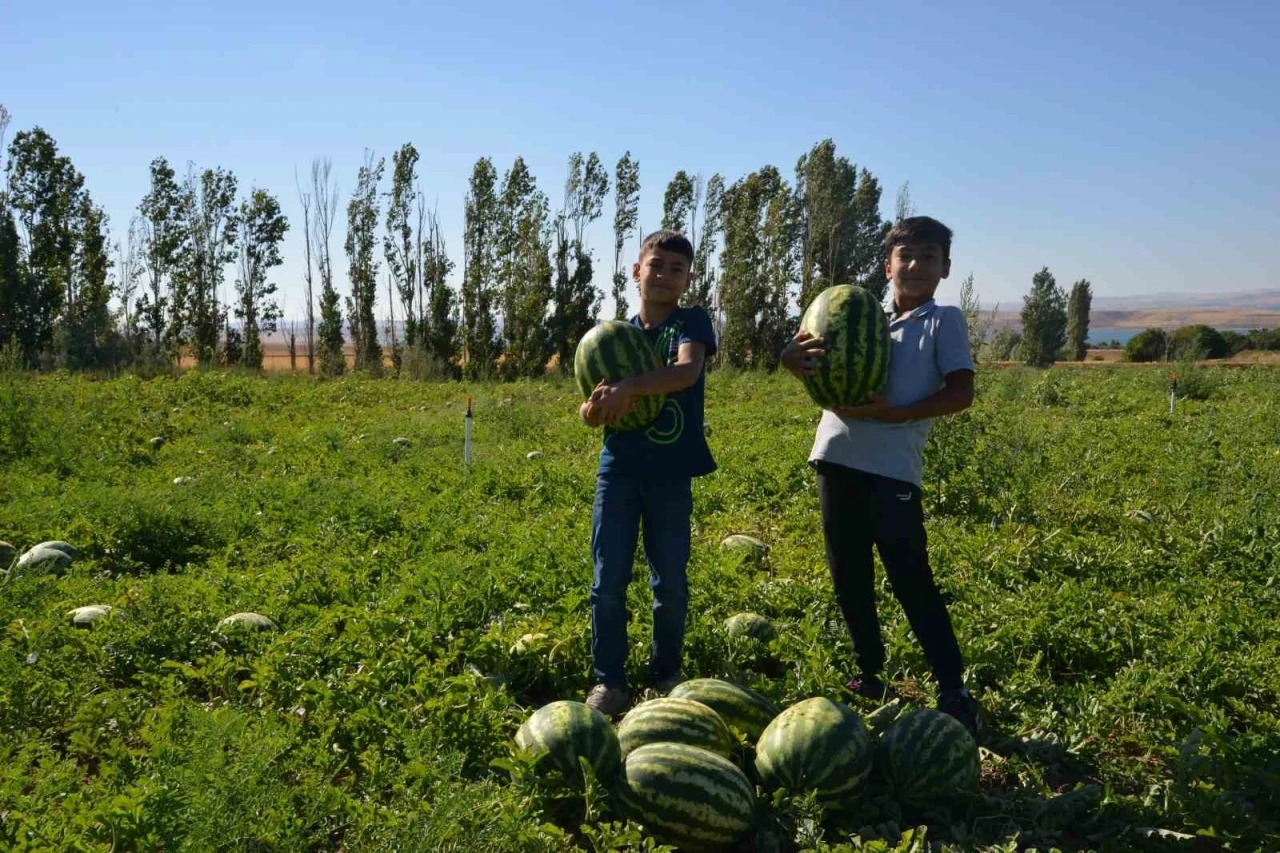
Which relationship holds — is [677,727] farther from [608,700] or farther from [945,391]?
[945,391]

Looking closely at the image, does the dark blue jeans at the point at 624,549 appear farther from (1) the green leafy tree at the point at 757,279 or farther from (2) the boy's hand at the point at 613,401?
(1) the green leafy tree at the point at 757,279

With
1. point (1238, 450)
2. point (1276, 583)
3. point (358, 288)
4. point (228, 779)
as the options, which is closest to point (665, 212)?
point (358, 288)

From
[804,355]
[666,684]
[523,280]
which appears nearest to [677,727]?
[666,684]

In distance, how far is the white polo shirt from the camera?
336cm

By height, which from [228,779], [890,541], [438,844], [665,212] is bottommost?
[438,844]

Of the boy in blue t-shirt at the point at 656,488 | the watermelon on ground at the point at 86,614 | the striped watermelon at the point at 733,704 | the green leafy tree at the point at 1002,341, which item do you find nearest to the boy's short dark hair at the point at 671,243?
the boy in blue t-shirt at the point at 656,488

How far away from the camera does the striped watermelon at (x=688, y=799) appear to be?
8.71 ft

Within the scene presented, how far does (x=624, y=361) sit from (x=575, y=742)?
1432 millimetres

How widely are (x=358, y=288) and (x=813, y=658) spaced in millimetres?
30349

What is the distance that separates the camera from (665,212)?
1323 inches

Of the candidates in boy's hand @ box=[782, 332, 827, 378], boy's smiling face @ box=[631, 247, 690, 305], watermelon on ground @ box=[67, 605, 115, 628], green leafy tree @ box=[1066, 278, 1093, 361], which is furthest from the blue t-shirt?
green leafy tree @ box=[1066, 278, 1093, 361]

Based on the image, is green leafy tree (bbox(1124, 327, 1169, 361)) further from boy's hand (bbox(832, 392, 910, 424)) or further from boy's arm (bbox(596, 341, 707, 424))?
boy's arm (bbox(596, 341, 707, 424))

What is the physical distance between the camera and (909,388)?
3.43 meters

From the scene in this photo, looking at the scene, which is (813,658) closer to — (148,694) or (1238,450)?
(148,694)
